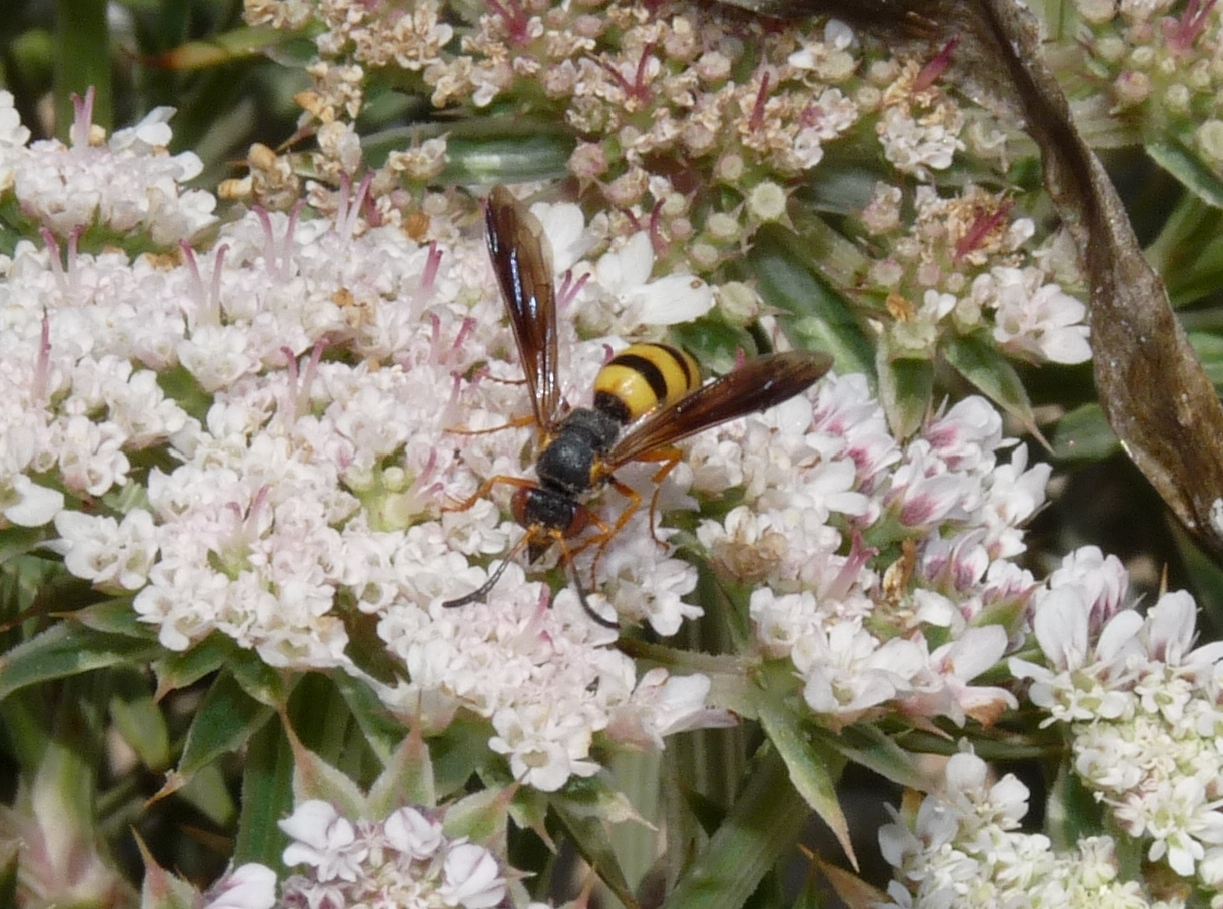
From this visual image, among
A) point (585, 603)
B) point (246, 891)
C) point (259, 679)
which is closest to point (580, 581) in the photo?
point (585, 603)

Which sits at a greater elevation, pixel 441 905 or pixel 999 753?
pixel 441 905

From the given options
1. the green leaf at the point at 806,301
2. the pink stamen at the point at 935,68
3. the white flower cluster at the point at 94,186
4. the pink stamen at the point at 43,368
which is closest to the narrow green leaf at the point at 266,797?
the pink stamen at the point at 43,368

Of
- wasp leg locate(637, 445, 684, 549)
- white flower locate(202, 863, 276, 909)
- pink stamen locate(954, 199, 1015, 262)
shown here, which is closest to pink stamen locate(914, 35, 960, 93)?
pink stamen locate(954, 199, 1015, 262)

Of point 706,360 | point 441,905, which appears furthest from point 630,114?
point 441,905

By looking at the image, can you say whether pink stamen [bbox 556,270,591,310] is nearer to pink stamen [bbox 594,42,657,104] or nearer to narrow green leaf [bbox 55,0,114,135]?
pink stamen [bbox 594,42,657,104]

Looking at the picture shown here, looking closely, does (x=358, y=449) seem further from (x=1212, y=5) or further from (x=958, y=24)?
(x=1212, y=5)

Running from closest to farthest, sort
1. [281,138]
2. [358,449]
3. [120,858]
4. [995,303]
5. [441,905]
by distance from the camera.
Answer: [441,905] → [358,449] → [995,303] → [120,858] → [281,138]
